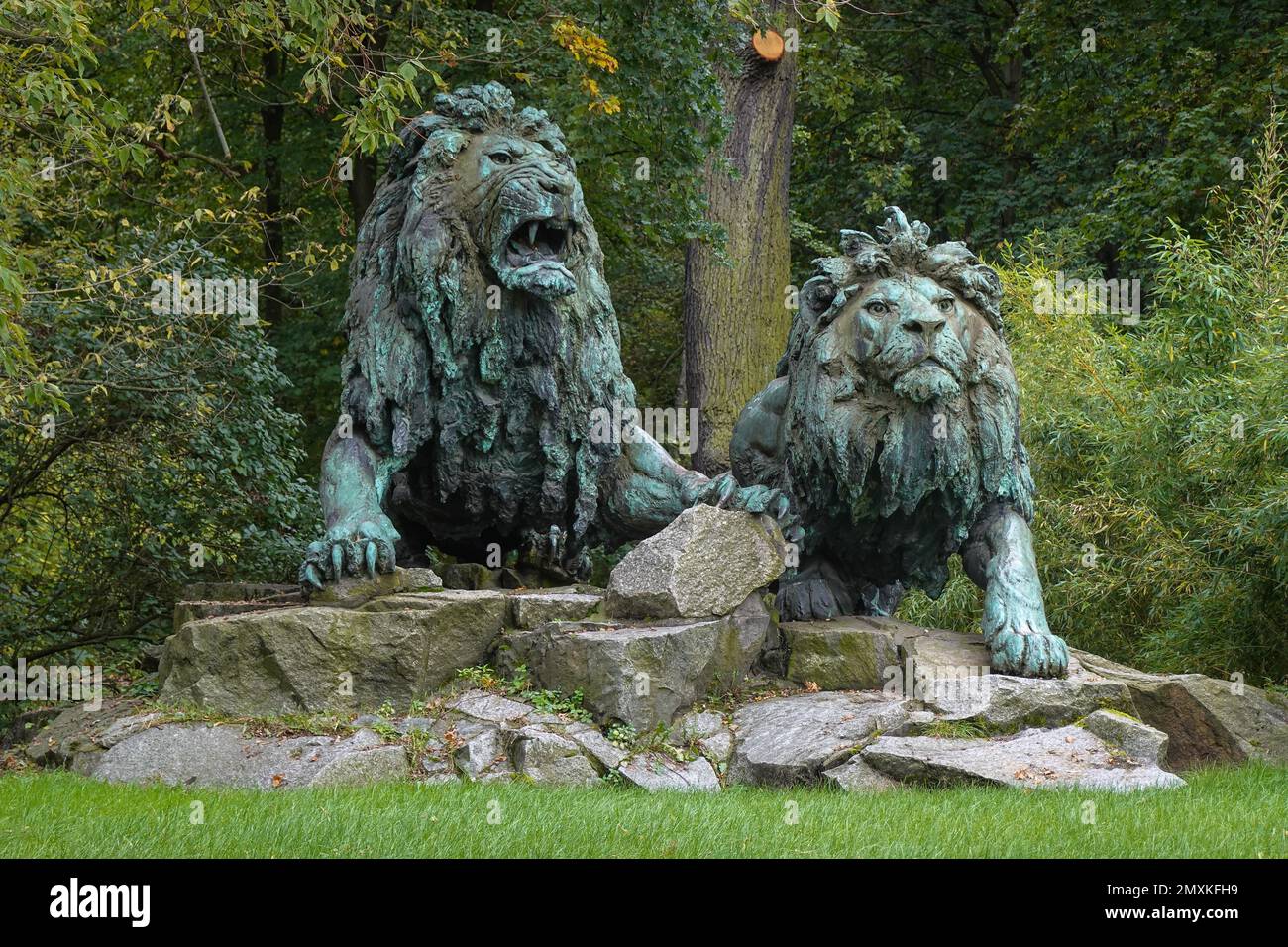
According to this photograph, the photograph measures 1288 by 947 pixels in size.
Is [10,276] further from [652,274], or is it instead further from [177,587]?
[652,274]

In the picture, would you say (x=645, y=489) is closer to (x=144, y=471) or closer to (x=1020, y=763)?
(x=1020, y=763)

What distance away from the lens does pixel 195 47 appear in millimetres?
9695

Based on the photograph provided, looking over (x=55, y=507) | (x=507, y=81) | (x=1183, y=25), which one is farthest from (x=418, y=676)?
(x=1183, y=25)

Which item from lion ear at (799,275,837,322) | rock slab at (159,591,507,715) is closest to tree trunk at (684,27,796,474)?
lion ear at (799,275,837,322)

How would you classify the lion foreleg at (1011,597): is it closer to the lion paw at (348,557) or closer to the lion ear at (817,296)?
the lion ear at (817,296)

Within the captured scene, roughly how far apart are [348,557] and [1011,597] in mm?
2789

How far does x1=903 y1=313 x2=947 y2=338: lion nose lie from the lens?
20.9 feet

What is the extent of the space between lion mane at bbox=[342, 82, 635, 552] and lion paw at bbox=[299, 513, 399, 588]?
0.57m

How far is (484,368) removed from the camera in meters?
7.00

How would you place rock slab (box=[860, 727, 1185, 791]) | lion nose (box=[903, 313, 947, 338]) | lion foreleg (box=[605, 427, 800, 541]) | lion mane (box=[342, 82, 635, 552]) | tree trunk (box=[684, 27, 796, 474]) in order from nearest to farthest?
rock slab (box=[860, 727, 1185, 791])
lion nose (box=[903, 313, 947, 338])
lion mane (box=[342, 82, 635, 552])
lion foreleg (box=[605, 427, 800, 541])
tree trunk (box=[684, 27, 796, 474])

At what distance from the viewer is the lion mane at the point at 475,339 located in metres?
6.90

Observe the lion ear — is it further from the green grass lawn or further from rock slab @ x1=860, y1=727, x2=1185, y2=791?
the green grass lawn

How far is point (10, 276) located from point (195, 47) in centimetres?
415

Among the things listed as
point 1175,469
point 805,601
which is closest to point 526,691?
point 805,601
